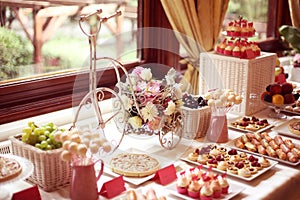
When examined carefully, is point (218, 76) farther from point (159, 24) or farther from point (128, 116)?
point (128, 116)

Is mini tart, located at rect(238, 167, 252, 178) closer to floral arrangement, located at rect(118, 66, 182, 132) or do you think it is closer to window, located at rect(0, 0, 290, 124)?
floral arrangement, located at rect(118, 66, 182, 132)

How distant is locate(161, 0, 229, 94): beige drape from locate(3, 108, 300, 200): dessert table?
53cm

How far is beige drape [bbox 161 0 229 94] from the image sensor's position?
237 centimetres

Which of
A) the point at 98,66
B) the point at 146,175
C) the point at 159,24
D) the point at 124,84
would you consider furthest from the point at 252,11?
the point at 146,175

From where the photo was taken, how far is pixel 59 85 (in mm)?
2123

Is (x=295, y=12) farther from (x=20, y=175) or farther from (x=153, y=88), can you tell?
(x=20, y=175)

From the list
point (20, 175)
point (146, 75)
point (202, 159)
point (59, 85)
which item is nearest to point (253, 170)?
point (202, 159)

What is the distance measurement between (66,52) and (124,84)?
506mm

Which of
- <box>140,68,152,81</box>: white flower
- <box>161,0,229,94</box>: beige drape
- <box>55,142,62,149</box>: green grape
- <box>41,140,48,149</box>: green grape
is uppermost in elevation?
<box>161,0,229,94</box>: beige drape

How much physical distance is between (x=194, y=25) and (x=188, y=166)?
921 mm

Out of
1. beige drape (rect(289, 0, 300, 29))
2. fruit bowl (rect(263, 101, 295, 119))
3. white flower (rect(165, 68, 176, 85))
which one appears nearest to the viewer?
white flower (rect(165, 68, 176, 85))

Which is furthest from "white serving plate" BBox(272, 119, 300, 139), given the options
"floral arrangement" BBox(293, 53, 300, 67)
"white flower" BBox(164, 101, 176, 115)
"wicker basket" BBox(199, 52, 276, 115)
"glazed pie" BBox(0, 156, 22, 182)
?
"glazed pie" BBox(0, 156, 22, 182)

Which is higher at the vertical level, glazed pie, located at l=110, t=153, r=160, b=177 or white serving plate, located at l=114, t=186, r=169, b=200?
glazed pie, located at l=110, t=153, r=160, b=177

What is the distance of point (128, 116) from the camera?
5.75ft
